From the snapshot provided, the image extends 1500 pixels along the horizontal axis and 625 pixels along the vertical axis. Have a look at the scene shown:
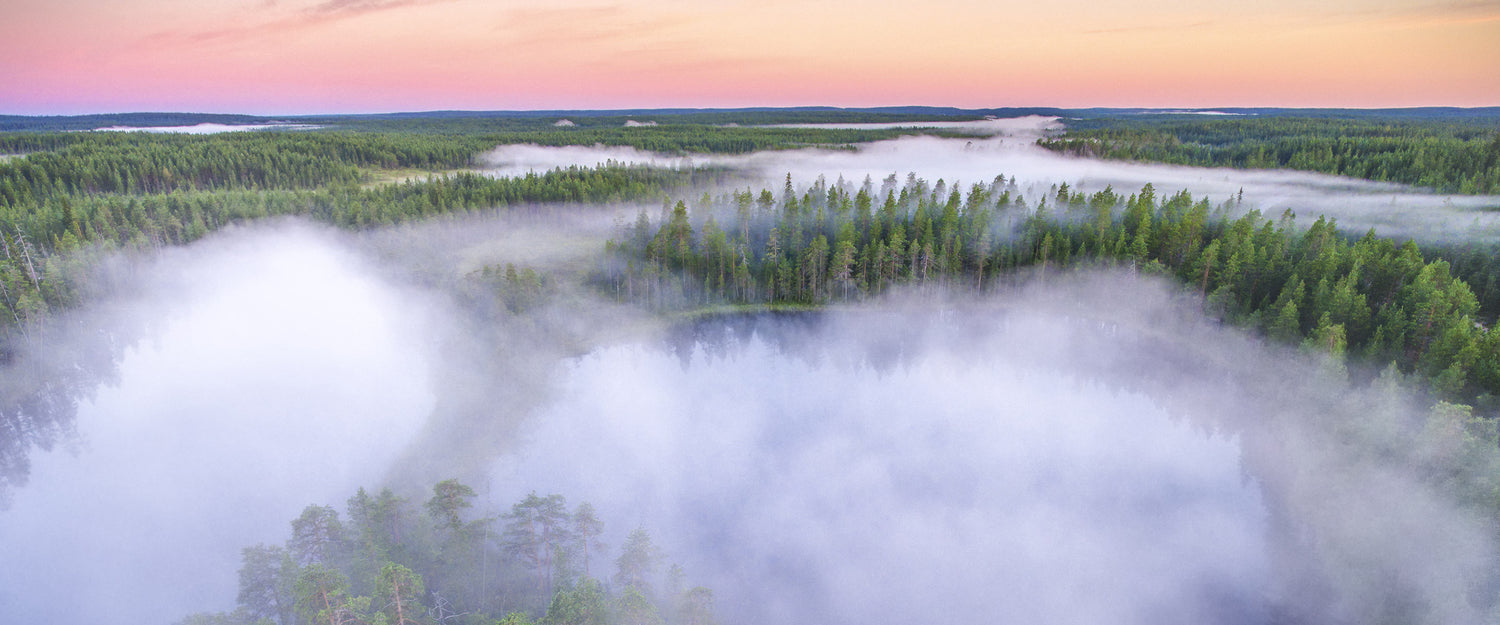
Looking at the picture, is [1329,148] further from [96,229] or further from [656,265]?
[96,229]

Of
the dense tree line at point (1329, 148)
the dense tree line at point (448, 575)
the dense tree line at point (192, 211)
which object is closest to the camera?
the dense tree line at point (448, 575)

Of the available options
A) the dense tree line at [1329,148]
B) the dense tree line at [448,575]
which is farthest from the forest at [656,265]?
the dense tree line at [1329,148]

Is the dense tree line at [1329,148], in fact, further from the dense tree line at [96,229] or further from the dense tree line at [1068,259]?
the dense tree line at [96,229]

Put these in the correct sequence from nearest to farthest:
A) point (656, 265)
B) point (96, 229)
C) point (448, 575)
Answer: point (448, 575) → point (656, 265) → point (96, 229)

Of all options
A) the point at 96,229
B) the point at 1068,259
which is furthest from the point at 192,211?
the point at 1068,259

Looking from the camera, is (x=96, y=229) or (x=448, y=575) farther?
(x=96, y=229)

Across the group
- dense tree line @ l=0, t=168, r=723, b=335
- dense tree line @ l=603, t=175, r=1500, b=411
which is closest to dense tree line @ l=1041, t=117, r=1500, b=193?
dense tree line @ l=603, t=175, r=1500, b=411

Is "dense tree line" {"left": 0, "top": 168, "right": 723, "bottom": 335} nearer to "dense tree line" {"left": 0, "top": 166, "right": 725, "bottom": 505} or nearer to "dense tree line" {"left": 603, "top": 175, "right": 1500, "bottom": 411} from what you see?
"dense tree line" {"left": 0, "top": 166, "right": 725, "bottom": 505}
